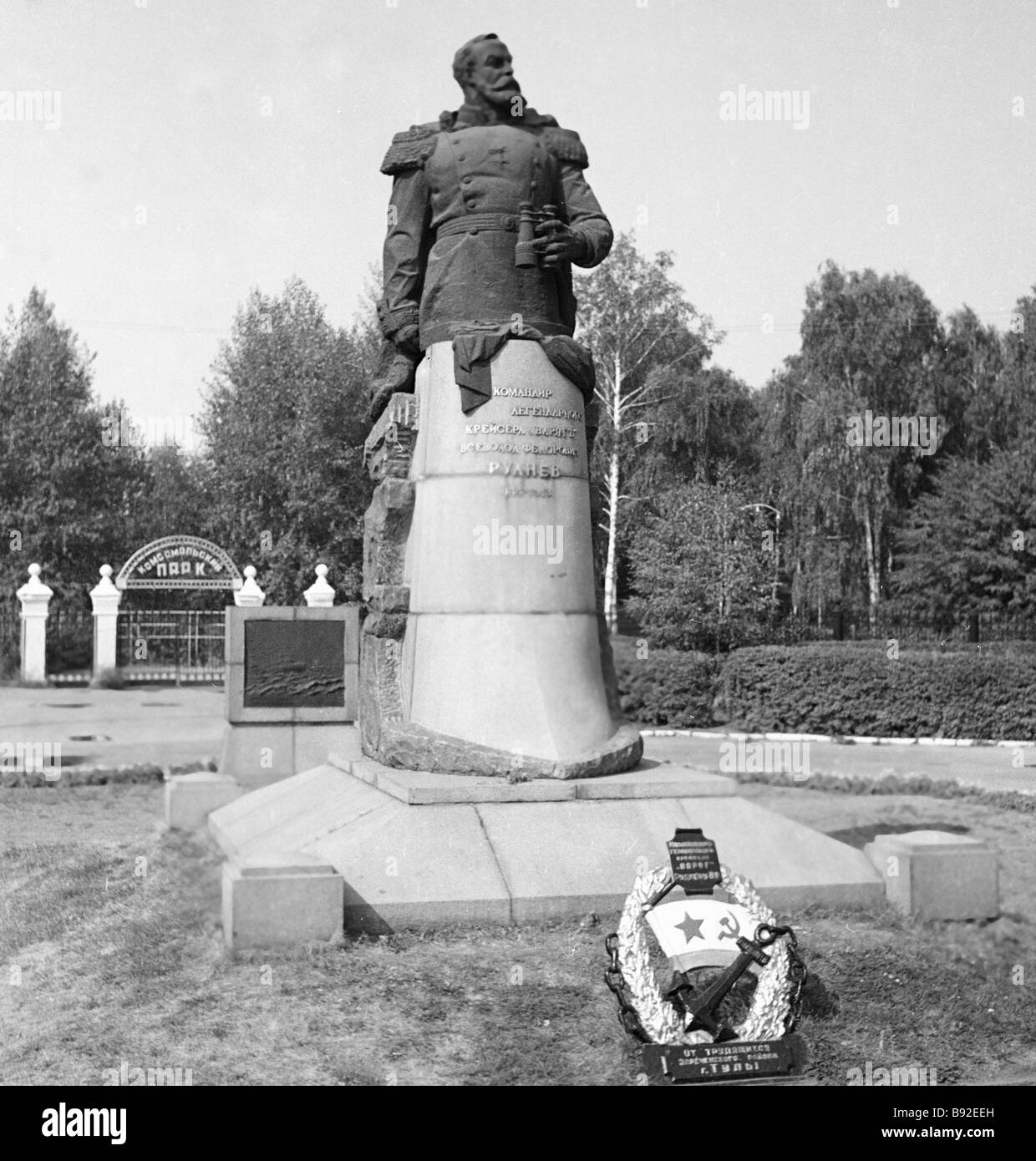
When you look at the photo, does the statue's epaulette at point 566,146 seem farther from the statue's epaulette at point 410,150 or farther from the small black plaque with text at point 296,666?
the small black plaque with text at point 296,666

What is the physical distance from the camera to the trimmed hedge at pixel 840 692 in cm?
1742

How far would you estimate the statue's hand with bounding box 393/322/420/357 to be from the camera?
27.7 ft

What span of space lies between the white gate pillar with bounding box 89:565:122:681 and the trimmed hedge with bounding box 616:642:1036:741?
12.1m

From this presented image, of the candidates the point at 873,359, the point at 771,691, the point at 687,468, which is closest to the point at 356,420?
the point at 687,468

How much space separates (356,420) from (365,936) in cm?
2875

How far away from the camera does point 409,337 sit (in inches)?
333

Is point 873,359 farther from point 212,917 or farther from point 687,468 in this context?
point 212,917

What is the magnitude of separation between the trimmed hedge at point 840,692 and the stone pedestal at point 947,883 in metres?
11.2

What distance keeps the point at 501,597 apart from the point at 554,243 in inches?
84.6

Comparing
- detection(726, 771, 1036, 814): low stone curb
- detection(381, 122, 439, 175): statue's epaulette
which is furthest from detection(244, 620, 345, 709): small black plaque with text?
detection(381, 122, 439, 175): statue's epaulette

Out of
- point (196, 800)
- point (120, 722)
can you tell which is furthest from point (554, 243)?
point (120, 722)

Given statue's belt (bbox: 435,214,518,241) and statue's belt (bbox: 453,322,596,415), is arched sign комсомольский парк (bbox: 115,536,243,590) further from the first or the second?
statue's belt (bbox: 453,322,596,415)

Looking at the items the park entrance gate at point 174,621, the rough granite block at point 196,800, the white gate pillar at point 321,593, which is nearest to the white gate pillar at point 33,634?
the park entrance gate at point 174,621

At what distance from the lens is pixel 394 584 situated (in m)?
8.24
